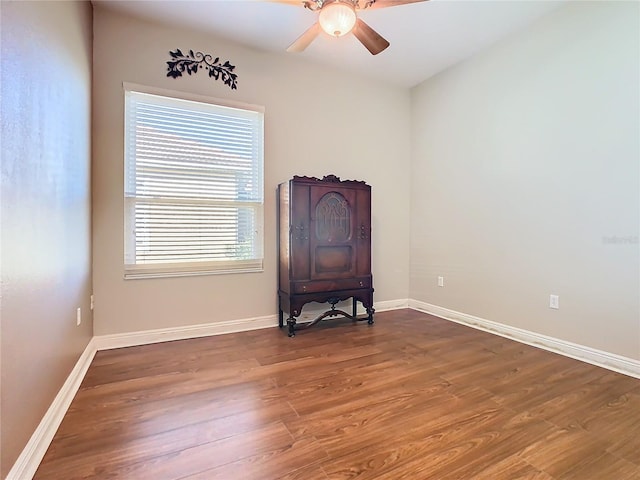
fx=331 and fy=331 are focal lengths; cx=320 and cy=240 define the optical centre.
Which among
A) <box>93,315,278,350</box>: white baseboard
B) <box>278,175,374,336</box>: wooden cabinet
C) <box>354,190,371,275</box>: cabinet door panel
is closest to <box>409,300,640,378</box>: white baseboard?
<box>278,175,374,336</box>: wooden cabinet

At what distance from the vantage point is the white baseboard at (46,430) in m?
1.25

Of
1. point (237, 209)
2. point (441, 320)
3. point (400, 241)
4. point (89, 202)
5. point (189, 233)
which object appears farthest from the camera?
point (400, 241)

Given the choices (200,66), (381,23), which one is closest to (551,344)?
(381,23)

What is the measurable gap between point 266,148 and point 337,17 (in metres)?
1.55

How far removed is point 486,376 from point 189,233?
262cm

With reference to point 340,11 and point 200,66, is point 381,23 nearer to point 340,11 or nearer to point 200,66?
point 340,11

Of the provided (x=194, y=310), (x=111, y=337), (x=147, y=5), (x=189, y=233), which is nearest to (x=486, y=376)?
(x=194, y=310)

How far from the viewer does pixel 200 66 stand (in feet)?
9.99

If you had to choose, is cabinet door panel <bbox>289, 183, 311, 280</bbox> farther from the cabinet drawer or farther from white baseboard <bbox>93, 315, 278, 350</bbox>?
white baseboard <bbox>93, 315, 278, 350</bbox>

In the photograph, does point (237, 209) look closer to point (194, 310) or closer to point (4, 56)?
point (194, 310)

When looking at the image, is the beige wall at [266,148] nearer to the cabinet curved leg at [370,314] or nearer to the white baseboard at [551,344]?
the cabinet curved leg at [370,314]

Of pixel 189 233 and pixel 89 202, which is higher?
pixel 89 202

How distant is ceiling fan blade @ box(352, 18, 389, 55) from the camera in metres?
2.22

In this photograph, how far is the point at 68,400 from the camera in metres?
1.83
